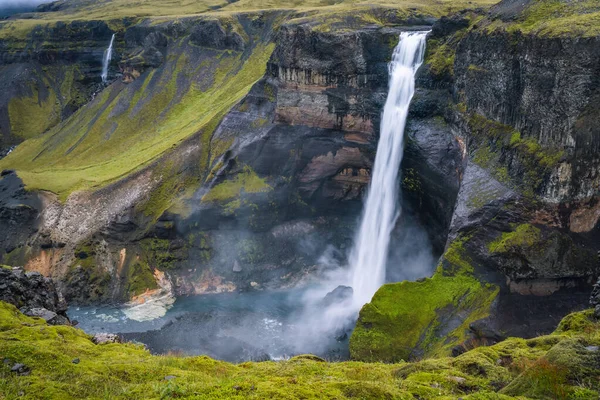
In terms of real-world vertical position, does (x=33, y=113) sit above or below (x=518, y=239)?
above

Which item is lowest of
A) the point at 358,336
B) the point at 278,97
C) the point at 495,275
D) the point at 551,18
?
the point at 358,336

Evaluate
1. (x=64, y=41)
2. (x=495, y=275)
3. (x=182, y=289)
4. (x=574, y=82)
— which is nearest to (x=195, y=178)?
(x=182, y=289)

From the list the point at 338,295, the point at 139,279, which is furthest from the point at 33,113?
the point at 338,295

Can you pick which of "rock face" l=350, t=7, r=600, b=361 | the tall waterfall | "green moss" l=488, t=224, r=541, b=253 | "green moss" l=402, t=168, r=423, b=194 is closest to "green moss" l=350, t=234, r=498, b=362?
"rock face" l=350, t=7, r=600, b=361

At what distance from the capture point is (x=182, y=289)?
184 feet

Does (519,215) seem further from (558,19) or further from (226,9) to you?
(226,9)

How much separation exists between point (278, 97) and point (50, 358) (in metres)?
46.8

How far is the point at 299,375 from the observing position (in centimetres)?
1798

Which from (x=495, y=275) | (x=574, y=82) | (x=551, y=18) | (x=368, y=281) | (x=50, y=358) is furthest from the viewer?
(x=368, y=281)

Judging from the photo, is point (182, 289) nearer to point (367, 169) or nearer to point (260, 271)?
point (260, 271)

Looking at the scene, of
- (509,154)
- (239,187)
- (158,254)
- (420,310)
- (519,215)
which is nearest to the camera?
(519,215)

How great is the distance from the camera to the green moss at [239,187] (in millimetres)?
59719

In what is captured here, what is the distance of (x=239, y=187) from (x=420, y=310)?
2951cm

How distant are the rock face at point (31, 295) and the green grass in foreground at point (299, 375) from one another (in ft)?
15.5
